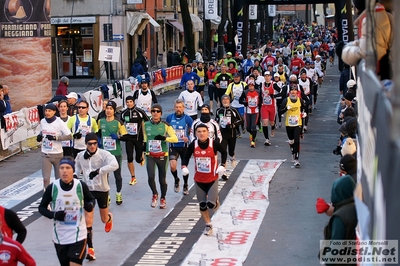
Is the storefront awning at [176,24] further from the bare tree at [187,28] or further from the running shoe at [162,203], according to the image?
the running shoe at [162,203]

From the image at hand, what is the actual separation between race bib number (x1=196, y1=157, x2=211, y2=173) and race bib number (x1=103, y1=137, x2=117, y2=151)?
2.55 metres

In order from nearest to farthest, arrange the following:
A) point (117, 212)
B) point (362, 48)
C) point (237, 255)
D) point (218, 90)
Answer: point (362, 48) → point (237, 255) → point (117, 212) → point (218, 90)

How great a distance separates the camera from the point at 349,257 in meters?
6.25

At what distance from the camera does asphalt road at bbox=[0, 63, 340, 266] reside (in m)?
10.9

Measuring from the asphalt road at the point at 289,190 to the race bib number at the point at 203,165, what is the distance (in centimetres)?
121

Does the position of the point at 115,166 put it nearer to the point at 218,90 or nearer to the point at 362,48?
the point at 362,48

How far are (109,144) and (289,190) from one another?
345cm

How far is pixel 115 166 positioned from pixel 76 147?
3361 mm

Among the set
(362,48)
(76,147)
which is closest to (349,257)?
(362,48)

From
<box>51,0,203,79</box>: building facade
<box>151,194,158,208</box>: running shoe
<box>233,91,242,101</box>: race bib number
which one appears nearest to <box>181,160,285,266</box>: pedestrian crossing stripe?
<box>151,194,158,208</box>: running shoe

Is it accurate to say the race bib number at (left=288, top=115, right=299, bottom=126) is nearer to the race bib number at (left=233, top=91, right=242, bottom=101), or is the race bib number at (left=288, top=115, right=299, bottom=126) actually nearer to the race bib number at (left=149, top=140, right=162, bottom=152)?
the race bib number at (left=233, top=91, right=242, bottom=101)

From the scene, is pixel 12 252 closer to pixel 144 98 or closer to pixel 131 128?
pixel 131 128

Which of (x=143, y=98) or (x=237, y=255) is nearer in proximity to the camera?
(x=237, y=255)

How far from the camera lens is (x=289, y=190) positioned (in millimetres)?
15023
